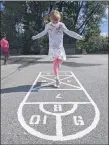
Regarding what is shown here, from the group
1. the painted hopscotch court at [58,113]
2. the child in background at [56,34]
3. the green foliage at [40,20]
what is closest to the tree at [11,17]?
the green foliage at [40,20]

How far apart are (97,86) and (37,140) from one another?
5.29 m

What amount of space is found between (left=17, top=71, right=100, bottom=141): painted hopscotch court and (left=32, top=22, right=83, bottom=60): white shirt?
1.06m

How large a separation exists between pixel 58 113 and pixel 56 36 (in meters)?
3.53

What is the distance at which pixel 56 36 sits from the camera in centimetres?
980

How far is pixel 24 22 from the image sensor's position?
4797 centimetres

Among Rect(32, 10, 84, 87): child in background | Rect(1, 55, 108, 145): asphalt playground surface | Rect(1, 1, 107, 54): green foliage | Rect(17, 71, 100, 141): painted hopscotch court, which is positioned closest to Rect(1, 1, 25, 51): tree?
Rect(1, 1, 107, 54): green foliage

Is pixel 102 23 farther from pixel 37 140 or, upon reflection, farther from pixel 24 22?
pixel 37 140

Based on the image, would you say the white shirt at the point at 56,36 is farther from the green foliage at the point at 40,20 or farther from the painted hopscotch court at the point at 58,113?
the green foliage at the point at 40,20

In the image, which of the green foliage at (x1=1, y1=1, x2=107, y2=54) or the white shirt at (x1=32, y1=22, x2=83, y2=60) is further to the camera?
the green foliage at (x1=1, y1=1, x2=107, y2=54)

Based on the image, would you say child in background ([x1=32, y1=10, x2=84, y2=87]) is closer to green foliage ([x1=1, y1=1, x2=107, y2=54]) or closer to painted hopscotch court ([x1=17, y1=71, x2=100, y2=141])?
painted hopscotch court ([x1=17, y1=71, x2=100, y2=141])

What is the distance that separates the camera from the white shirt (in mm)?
9680

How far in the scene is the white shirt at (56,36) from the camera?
968 cm

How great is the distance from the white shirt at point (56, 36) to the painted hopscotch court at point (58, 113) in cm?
106

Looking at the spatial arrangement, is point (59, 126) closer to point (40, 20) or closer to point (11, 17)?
point (11, 17)
